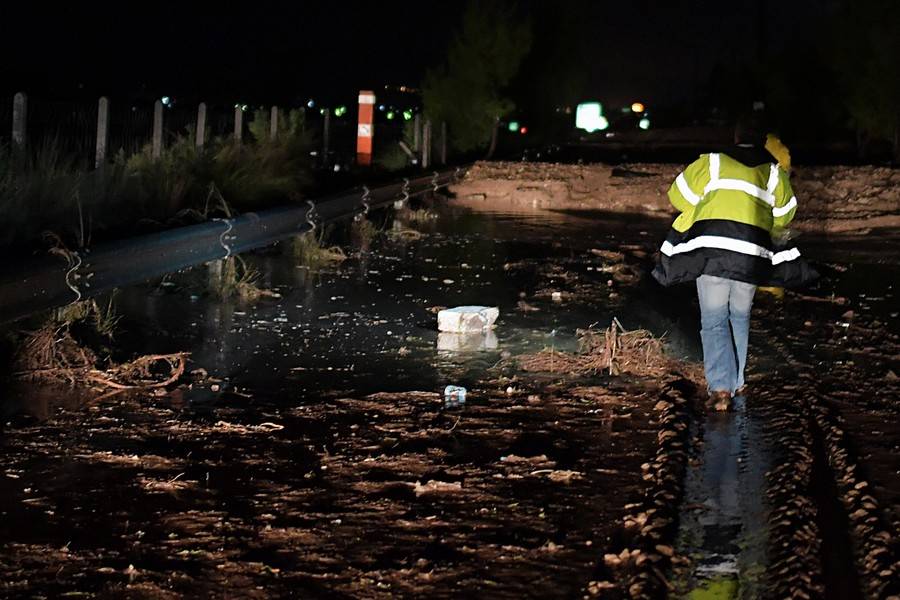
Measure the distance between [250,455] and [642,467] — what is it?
198 centimetres

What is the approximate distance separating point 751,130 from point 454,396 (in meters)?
2.65

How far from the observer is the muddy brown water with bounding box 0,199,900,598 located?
4.90 meters

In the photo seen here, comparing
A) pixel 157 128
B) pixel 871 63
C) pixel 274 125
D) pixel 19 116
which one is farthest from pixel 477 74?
pixel 19 116

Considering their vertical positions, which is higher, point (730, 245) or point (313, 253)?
point (313, 253)

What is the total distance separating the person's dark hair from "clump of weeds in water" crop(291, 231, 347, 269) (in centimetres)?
681

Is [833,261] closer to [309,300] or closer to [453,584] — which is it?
[309,300]

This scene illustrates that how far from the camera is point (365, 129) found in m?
27.2

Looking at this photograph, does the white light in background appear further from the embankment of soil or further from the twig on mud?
the twig on mud

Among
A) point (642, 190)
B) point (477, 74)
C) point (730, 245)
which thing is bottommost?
point (730, 245)

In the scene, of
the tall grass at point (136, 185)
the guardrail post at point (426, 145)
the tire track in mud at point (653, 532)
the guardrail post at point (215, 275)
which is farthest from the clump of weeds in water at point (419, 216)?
the tire track in mud at point (653, 532)

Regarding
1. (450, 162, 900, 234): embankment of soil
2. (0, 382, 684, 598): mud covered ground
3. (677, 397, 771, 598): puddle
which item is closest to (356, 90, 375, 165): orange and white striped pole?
(450, 162, 900, 234): embankment of soil

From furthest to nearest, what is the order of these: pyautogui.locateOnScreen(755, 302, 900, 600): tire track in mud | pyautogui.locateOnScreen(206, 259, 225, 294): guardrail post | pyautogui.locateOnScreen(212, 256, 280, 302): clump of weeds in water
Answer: pyautogui.locateOnScreen(206, 259, 225, 294): guardrail post < pyautogui.locateOnScreen(212, 256, 280, 302): clump of weeds in water < pyautogui.locateOnScreen(755, 302, 900, 600): tire track in mud

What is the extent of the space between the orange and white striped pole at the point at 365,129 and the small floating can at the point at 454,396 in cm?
1913

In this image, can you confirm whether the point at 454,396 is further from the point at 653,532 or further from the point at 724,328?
the point at 653,532
